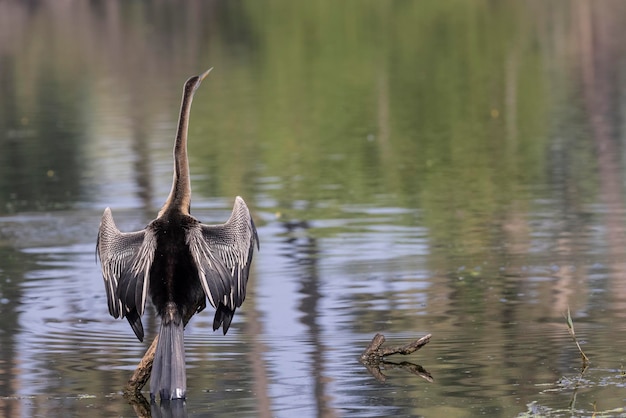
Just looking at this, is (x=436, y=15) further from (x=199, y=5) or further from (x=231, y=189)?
(x=231, y=189)

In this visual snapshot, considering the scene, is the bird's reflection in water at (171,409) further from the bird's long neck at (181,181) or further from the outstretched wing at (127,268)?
the bird's long neck at (181,181)

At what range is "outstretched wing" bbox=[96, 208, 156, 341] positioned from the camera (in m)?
8.14

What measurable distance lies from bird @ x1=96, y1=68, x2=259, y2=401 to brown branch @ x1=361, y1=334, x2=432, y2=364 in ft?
3.48

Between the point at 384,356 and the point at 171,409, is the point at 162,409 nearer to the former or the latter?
the point at 171,409

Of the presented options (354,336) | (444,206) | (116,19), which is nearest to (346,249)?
(444,206)

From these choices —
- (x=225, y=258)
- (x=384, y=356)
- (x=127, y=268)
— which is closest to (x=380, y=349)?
(x=384, y=356)

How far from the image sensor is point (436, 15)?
59.8 metres

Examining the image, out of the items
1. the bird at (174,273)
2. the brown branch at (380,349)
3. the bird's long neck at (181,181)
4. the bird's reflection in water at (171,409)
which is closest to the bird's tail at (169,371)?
the bird at (174,273)

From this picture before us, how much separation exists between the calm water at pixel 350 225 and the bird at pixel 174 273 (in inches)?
13.7

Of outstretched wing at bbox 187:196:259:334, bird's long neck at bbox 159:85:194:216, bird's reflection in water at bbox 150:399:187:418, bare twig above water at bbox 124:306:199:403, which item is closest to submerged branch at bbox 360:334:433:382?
outstretched wing at bbox 187:196:259:334

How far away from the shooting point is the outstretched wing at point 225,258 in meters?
8.19

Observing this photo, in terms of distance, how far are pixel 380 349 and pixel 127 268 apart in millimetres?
1776

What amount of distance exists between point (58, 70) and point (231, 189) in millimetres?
26736

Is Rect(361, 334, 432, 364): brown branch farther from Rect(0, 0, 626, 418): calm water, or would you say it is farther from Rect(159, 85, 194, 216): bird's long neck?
Rect(159, 85, 194, 216): bird's long neck
